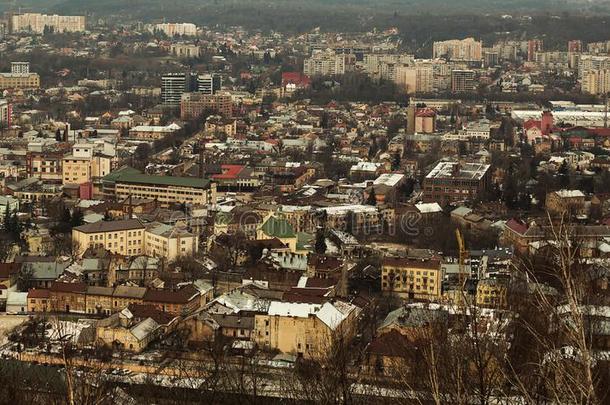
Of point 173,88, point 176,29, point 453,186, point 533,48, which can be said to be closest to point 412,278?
point 453,186

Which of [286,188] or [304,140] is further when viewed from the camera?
[304,140]

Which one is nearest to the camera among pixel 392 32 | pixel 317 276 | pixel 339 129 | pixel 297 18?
pixel 317 276

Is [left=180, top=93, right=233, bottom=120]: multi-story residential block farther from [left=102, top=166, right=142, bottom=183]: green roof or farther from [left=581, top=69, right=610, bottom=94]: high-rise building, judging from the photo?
[left=581, top=69, right=610, bottom=94]: high-rise building

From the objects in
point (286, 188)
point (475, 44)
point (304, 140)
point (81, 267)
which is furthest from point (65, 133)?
point (475, 44)

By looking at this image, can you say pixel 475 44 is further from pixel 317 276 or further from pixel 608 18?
pixel 317 276

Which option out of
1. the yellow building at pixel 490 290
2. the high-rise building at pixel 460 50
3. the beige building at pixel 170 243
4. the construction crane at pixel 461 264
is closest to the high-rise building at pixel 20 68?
the high-rise building at pixel 460 50

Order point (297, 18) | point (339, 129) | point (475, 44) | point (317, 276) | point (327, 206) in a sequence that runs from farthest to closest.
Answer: point (297, 18) → point (475, 44) → point (339, 129) → point (327, 206) → point (317, 276)
